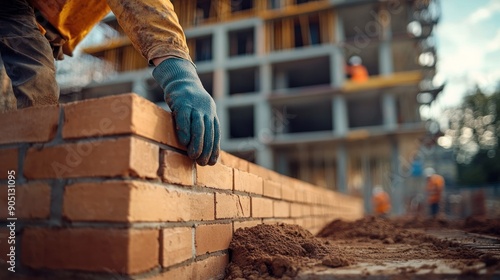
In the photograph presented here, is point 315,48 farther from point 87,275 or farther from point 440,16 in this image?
point 87,275

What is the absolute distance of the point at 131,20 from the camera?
1451mm

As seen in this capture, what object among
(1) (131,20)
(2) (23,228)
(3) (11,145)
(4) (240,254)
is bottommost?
(4) (240,254)

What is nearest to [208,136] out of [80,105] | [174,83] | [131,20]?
[174,83]

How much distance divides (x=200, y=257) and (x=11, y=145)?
29.9 inches

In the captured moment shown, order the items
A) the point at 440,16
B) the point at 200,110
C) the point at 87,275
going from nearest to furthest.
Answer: the point at 87,275 → the point at 200,110 → the point at 440,16

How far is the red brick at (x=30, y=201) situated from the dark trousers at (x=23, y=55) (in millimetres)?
633

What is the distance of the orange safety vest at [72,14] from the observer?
5.83 feet

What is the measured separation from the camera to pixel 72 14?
6.22 ft

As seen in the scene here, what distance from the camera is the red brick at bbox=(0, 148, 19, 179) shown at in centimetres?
117

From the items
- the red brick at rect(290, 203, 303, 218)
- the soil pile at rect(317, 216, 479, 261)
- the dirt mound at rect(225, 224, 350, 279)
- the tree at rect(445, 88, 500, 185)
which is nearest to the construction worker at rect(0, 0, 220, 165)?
the dirt mound at rect(225, 224, 350, 279)

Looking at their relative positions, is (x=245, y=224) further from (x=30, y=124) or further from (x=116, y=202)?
(x=30, y=124)

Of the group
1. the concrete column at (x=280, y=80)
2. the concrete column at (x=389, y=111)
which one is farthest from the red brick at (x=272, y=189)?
the concrete column at (x=280, y=80)

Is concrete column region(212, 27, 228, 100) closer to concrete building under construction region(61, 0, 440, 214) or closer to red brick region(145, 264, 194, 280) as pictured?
concrete building under construction region(61, 0, 440, 214)

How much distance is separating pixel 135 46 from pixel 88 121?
584 millimetres
